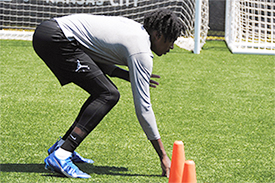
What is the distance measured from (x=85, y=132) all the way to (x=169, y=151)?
0.99 m

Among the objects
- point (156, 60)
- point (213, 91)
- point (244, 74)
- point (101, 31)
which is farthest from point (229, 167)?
point (156, 60)

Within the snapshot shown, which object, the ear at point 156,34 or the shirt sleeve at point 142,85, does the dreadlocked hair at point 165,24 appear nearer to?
the ear at point 156,34

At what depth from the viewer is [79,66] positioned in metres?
2.95

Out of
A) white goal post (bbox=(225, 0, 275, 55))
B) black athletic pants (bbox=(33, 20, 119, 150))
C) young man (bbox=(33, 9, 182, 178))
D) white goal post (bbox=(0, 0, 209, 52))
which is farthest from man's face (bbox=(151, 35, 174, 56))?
white goal post (bbox=(225, 0, 275, 55))

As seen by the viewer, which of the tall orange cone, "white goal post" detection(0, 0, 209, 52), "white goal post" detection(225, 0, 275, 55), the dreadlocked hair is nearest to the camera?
the tall orange cone

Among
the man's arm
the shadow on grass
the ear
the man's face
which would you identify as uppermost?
the ear

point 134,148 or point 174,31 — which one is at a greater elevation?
point 174,31

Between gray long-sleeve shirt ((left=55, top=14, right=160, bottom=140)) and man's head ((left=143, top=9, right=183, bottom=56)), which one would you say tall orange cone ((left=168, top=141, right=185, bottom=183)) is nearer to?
gray long-sleeve shirt ((left=55, top=14, right=160, bottom=140))

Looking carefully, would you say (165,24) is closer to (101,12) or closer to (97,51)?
(97,51)

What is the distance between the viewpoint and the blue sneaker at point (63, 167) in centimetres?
294

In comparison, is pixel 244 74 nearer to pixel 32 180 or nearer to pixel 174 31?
pixel 174 31

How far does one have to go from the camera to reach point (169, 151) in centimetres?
367

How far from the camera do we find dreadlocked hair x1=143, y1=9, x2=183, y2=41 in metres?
2.85

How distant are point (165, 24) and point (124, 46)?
33 centimetres
